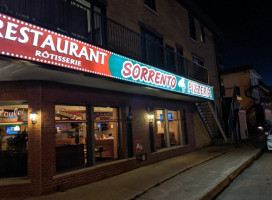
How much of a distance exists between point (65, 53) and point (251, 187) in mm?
6501

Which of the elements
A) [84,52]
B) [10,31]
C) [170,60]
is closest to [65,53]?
[84,52]

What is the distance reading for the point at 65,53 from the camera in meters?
5.26

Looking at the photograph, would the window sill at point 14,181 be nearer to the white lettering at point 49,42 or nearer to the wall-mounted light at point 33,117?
the wall-mounted light at point 33,117

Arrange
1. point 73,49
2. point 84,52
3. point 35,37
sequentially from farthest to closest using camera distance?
point 84,52 < point 73,49 < point 35,37

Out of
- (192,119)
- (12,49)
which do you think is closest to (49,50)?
(12,49)

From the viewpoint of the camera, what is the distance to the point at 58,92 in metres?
6.57

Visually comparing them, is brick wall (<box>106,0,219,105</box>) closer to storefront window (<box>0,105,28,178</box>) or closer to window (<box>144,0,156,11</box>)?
window (<box>144,0,156,11</box>)

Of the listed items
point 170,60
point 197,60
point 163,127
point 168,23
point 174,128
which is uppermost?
point 168,23

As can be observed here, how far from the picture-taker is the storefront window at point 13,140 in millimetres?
6281

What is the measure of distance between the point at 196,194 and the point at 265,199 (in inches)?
64.7

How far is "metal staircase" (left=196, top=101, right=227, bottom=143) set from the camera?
14859 mm

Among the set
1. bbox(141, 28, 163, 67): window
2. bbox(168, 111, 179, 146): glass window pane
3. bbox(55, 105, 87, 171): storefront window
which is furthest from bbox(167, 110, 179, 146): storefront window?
bbox(55, 105, 87, 171): storefront window

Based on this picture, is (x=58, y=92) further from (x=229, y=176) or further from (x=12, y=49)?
(x=229, y=176)

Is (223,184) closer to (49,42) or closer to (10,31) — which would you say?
(49,42)
